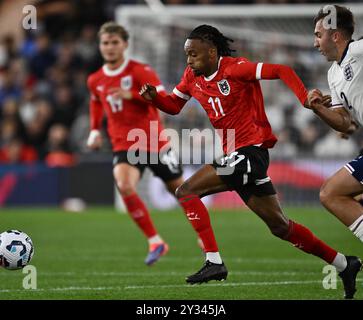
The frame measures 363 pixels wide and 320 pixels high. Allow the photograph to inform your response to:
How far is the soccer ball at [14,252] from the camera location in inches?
310

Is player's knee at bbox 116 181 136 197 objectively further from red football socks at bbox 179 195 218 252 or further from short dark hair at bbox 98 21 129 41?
red football socks at bbox 179 195 218 252

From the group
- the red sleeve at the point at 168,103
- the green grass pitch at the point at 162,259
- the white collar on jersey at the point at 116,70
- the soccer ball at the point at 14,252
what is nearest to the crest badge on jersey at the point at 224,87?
the red sleeve at the point at 168,103

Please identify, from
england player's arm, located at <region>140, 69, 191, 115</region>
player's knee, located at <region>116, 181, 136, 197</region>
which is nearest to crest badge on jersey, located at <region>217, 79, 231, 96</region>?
england player's arm, located at <region>140, 69, 191, 115</region>

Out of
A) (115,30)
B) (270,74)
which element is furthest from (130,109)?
(270,74)

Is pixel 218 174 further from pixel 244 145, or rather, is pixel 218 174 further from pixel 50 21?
pixel 50 21

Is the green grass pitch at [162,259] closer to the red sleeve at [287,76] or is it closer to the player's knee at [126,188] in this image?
the player's knee at [126,188]

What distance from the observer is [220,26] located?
59.7ft

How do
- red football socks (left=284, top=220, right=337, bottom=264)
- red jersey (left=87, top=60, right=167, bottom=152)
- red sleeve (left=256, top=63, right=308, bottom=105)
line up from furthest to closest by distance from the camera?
red jersey (left=87, top=60, right=167, bottom=152)
red football socks (left=284, top=220, right=337, bottom=264)
red sleeve (left=256, top=63, right=308, bottom=105)

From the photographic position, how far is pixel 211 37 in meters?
7.70

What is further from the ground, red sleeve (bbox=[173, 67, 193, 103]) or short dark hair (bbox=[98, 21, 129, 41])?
short dark hair (bbox=[98, 21, 129, 41])

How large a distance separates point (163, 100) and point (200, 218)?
111 cm

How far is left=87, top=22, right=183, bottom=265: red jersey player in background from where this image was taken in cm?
1061
